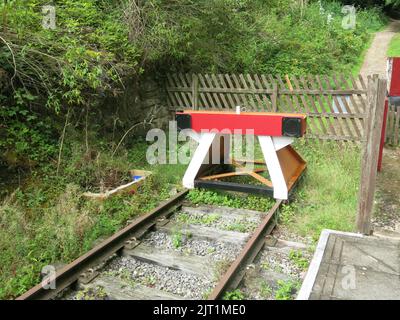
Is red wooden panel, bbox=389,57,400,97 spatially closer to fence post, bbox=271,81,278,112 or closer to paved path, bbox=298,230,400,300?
fence post, bbox=271,81,278,112

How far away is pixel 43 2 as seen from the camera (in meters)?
6.57

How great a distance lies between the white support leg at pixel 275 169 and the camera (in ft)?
18.0

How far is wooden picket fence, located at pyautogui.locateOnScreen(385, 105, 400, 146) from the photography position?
8875mm

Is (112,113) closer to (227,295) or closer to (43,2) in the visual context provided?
(43,2)

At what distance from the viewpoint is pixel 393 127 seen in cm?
901

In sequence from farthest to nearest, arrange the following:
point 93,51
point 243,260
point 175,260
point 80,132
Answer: point 80,132 < point 93,51 < point 175,260 < point 243,260

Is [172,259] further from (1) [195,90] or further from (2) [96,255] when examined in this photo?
(1) [195,90]

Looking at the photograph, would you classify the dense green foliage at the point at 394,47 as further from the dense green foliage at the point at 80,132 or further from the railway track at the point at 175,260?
the railway track at the point at 175,260

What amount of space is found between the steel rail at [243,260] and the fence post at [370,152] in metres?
1.10

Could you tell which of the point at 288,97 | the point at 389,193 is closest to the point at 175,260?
the point at 389,193

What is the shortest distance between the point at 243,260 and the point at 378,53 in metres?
21.0

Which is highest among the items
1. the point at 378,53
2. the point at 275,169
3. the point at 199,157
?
the point at 378,53
